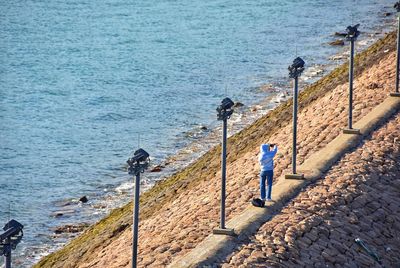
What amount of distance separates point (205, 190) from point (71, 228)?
21.8 ft

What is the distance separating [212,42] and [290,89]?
17.1m

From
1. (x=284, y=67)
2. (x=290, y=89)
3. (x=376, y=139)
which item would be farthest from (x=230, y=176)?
(x=284, y=67)

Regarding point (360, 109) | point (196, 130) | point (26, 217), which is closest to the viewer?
point (360, 109)

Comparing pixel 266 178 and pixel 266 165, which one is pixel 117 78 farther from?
pixel 266 165

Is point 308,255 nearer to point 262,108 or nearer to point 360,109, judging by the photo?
point 360,109

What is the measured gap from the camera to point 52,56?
223ft

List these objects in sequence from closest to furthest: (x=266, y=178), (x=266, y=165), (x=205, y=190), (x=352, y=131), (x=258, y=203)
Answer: (x=266, y=165)
(x=258, y=203)
(x=266, y=178)
(x=352, y=131)
(x=205, y=190)

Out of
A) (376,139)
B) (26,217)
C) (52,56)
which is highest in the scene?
(52,56)

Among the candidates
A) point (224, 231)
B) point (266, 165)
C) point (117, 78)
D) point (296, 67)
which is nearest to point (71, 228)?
point (296, 67)

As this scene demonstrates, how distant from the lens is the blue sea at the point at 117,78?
40.3 meters

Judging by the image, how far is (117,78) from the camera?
6009 centimetres

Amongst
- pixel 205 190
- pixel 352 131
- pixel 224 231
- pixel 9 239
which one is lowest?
pixel 224 231

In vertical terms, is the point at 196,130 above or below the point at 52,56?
below

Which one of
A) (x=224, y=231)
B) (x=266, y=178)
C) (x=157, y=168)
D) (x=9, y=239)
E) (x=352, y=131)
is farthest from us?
(x=157, y=168)
